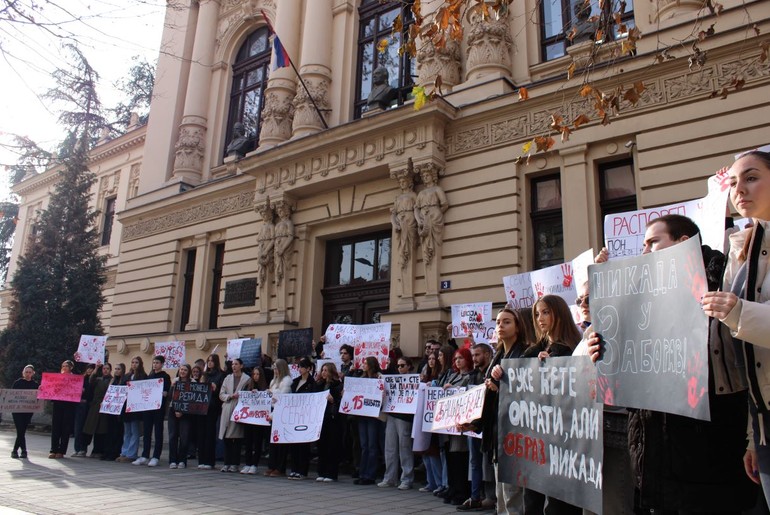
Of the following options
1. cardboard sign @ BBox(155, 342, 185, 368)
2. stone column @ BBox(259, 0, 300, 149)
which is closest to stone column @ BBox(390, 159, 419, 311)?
stone column @ BBox(259, 0, 300, 149)

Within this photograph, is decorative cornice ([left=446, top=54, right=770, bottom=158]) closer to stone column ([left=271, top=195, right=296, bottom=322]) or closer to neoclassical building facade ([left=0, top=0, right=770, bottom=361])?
neoclassical building facade ([left=0, top=0, right=770, bottom=361])

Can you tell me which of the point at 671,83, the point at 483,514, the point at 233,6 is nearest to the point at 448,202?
the point at 671,83

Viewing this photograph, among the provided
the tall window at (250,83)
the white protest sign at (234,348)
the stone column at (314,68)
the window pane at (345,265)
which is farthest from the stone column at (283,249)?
the tall window at (250,83)

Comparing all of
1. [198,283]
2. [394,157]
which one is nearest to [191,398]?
[394,157]

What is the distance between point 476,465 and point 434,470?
49.7 inches

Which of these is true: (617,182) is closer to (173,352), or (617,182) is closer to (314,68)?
(314,68)

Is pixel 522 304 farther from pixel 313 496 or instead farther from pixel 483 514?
pixel 313 496

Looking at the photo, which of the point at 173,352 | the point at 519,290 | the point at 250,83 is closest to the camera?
the point at 519,290

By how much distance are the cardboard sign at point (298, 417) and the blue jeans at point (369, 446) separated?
2.34 feet

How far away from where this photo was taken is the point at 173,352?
16047mm

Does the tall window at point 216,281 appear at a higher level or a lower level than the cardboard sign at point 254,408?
higher

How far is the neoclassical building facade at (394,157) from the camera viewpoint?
10859 mm

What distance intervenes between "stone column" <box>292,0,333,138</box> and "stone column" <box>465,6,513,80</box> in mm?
5106

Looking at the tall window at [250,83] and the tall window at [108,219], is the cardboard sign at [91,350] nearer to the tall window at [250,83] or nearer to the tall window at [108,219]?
the tall window at [250,83]
